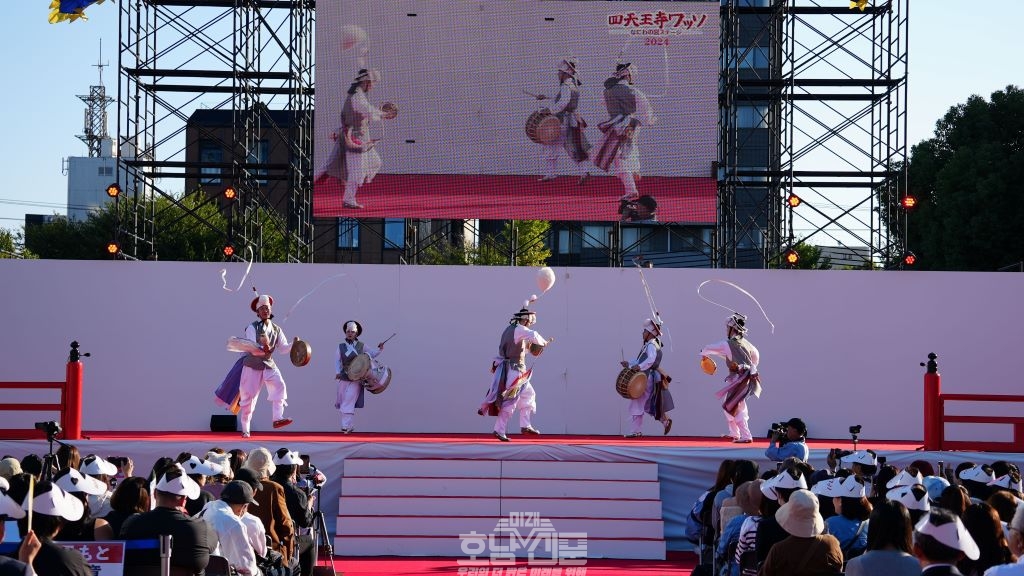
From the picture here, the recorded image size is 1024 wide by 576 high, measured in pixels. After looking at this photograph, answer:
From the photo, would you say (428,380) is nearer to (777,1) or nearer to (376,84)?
(376,84)

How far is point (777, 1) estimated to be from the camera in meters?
18.5

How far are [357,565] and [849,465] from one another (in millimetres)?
4420

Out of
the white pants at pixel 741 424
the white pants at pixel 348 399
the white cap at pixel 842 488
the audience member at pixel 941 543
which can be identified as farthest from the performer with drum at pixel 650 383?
the audience member at pixel 941 543

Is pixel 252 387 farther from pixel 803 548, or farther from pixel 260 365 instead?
pixel 803 548

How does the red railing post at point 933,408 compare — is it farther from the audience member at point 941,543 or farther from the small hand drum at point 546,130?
the audience member at point 941,543

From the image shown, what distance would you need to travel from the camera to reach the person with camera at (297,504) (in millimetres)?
8727

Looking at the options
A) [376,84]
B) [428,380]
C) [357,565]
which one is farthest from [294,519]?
[376,84]

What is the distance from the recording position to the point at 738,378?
14219mm

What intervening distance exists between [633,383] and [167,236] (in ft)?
59.8

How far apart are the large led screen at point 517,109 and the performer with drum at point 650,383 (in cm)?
258

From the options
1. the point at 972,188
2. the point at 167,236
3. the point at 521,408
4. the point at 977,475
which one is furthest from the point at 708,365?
the point at 167,236

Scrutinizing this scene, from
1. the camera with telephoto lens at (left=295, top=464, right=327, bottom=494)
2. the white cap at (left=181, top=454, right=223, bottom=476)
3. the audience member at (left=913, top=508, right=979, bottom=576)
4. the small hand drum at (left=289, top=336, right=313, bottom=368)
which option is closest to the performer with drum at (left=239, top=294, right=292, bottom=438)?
the small hand drum at (left=289, top=336, right=313, bottom=368)

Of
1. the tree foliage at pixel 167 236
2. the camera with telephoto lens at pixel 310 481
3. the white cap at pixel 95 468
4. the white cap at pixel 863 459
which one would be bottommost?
the camera with telephoto lens at pixel 310 481

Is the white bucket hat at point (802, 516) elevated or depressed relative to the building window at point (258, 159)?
depressed
